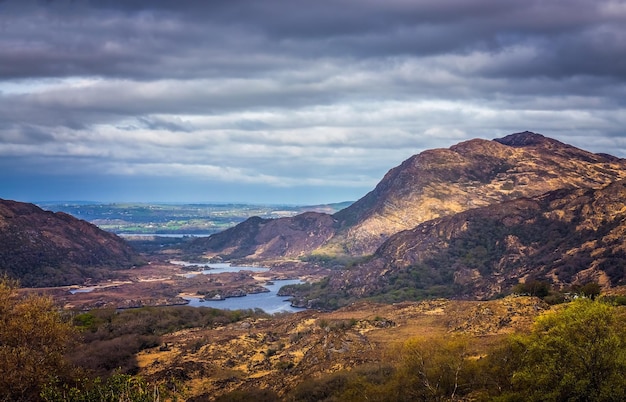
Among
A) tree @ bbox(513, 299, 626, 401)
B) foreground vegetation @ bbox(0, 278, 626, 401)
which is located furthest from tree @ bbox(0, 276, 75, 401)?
tree @ bbox(513, 299, 626, 401)

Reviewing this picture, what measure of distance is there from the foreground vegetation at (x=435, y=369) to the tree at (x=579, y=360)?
0.20ft

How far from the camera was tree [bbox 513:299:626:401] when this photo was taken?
127 ft

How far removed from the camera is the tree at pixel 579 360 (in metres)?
38.6

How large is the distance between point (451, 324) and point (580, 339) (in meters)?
47.1

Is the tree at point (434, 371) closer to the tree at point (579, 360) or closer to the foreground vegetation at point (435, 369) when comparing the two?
the foreground vegetation at point (435, 369)

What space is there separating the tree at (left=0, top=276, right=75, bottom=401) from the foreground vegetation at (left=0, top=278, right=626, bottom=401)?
8 centimetres

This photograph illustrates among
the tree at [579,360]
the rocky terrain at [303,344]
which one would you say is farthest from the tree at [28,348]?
the tree at [579,360]

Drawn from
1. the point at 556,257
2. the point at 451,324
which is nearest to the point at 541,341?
the point at 451,324

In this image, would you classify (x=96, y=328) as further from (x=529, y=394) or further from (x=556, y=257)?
(x=556, y=257)

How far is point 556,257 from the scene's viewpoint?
537 ft

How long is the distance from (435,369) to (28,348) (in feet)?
110

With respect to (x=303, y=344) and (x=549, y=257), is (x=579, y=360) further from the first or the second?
(x=549, y=257)

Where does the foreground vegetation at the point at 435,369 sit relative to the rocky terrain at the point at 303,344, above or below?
above

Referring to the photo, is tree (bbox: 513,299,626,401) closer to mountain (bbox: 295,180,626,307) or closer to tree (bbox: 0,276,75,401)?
tree (bbox: 0,276,75,401)
